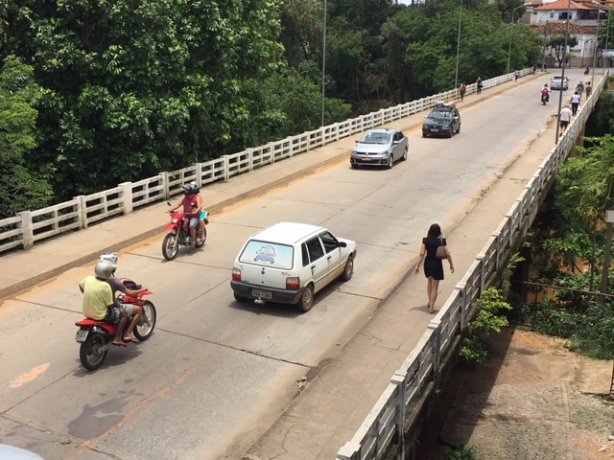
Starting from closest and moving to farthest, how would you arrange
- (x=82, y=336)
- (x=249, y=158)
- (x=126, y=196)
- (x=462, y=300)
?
(x=82, y=336) → (x=462, y=300) → (x=126, y=196) → (x=249, y=158)

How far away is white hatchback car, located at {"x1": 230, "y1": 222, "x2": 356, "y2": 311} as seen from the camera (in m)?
12.5

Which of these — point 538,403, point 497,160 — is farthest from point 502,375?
point 497,160

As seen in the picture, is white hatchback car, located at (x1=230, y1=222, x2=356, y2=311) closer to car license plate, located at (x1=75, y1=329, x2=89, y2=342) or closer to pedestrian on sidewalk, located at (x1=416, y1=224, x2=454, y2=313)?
pedestrian on sidewalk, located at (x1=416, y1=224, x2=454, y2=313)

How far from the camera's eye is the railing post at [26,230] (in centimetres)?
1611

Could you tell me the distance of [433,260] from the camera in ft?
41.7

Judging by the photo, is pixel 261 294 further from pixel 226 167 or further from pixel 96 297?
pixel 226 167

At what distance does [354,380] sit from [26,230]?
378 inches

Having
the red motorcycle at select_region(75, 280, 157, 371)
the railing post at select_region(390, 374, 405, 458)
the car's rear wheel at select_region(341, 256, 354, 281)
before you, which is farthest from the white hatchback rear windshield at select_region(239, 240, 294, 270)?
the railing post at select_region(390, 374, 405, 458)

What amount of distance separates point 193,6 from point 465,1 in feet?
268

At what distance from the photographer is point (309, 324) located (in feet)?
40.8

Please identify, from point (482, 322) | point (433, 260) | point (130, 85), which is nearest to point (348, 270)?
point (433, 260)

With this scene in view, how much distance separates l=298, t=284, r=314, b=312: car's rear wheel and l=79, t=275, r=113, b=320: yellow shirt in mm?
3781

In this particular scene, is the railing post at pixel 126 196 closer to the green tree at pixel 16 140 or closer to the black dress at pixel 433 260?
the green tree at pixel 16 140

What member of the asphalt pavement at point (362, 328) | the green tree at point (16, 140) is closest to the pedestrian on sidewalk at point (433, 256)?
the asphalt pavement at point (362, 328)
